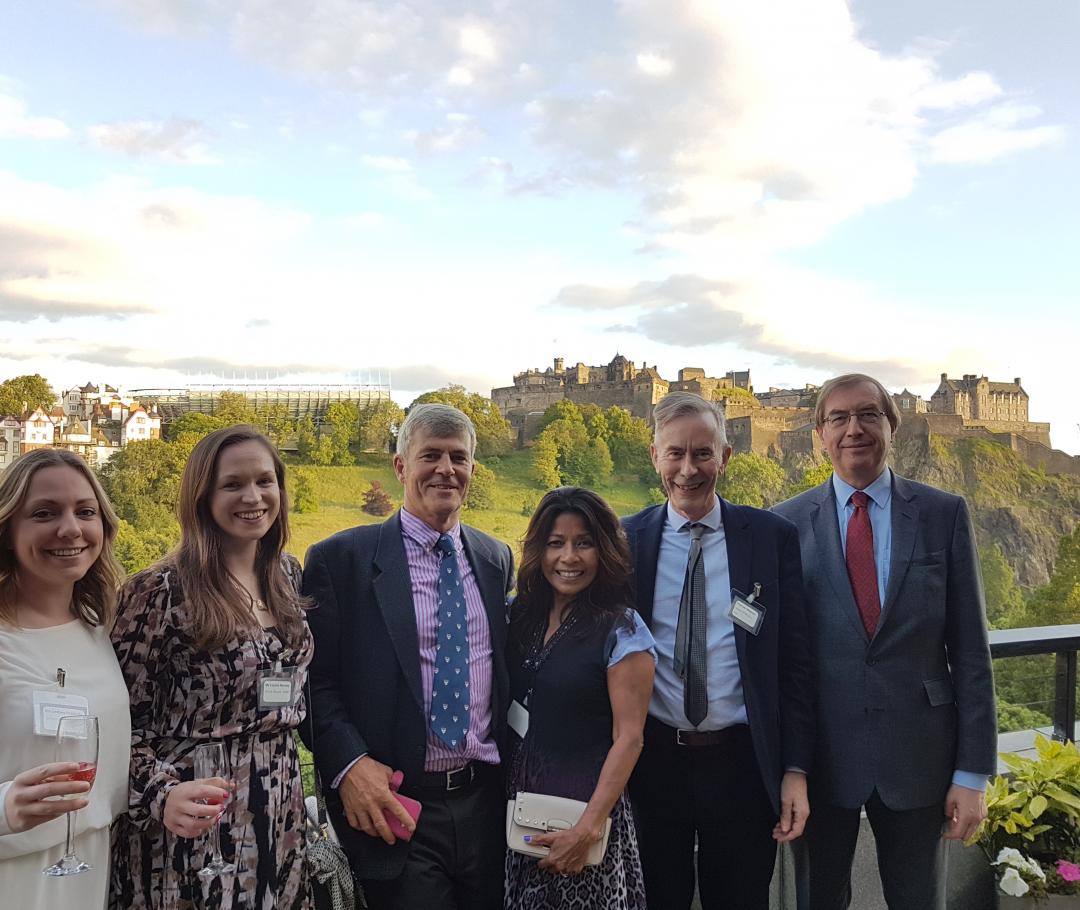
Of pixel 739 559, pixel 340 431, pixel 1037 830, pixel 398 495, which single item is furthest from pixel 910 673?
pixel 340 431

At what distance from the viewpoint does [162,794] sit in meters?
1.93

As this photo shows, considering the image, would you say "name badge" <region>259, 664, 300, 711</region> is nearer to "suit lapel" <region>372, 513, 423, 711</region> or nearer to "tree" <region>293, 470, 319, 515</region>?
"suit lapel" <region>372, 513, 423, 711</region>

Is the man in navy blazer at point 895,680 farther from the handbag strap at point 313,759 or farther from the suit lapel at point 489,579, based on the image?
the handbag strap at point 313,759

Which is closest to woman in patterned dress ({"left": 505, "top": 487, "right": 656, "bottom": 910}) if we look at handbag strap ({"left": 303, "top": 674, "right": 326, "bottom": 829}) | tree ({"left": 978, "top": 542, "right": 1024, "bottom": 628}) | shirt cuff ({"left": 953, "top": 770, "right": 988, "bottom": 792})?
handbag strap ({"left": 303, "top": 674, "right": 326, "bottom": 829})

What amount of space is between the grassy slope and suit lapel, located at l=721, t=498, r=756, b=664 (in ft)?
Result: 155

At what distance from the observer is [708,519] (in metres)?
2.66

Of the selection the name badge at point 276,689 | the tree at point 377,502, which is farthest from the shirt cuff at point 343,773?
the tree at point 377,502

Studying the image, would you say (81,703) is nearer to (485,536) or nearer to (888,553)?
(485,536)

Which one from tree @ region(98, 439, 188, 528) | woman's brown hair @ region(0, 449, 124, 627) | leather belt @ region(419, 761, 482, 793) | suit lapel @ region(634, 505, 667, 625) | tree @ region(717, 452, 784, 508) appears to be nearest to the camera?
woman's brown hair @ region(0, 449, 124, 627)

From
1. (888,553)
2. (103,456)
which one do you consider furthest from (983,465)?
(888,553)

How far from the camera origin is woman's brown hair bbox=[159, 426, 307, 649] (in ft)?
6.76

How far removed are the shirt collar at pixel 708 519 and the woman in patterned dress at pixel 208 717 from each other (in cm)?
107

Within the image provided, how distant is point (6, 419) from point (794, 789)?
193ft

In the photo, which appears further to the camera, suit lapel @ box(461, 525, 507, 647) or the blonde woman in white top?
suit lapel @ box(461, 525, 507, 647)
